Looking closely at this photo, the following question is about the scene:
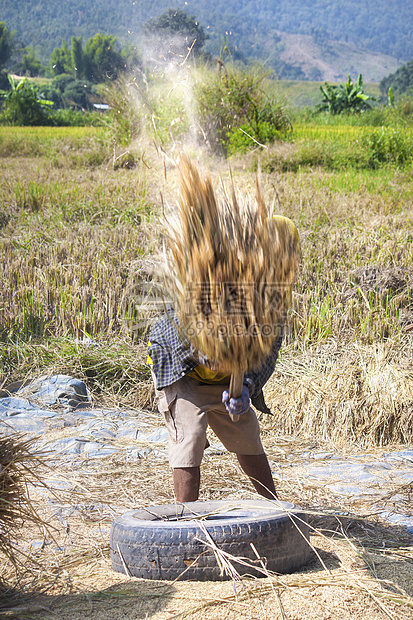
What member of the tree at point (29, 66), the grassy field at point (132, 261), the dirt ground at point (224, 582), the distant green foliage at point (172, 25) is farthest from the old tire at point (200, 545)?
the tree at point (29, 66)

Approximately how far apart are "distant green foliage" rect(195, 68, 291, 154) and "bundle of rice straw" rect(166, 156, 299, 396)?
7077mm

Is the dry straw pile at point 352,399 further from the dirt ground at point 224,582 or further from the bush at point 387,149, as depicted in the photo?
the bush at point 387,149

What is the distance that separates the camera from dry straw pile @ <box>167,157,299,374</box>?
1.61 m

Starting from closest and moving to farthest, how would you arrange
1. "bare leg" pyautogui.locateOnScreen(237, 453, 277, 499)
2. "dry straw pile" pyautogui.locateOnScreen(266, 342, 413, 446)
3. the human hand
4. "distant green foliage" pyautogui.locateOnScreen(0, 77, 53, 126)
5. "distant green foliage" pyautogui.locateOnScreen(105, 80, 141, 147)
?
1. the human hand
2. "bare leg" pyautogui.locateOnScreen(237, 453, 277, 499)
3. "dry straw pile" pyautogui.locateOnScreen(266, 342, 413, 446)
4. "distant green foliage" pyautogui.locateOnScreen(105, 80, 141, 147)
5. "distant green foliage" pyautogui.locateOnScreen(0, 77, 53, 126)

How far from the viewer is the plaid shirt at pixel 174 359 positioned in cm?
214

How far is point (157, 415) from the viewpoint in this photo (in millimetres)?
4254

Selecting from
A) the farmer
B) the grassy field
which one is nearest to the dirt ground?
the farmer

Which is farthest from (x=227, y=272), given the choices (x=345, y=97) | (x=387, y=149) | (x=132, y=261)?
(x=345, y=97)

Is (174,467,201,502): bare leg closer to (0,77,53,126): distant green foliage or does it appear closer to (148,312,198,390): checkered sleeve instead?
(148,312,198,390): checkered sleeve

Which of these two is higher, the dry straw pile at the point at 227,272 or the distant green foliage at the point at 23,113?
the dry straw pile at the point at 227,272

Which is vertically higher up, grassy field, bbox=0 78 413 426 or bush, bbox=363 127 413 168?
bush, bbox=363 127 413 168

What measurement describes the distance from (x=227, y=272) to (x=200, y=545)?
862mm

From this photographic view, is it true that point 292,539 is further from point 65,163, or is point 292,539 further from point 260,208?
point 65,163

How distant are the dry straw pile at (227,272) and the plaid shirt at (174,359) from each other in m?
0.41
